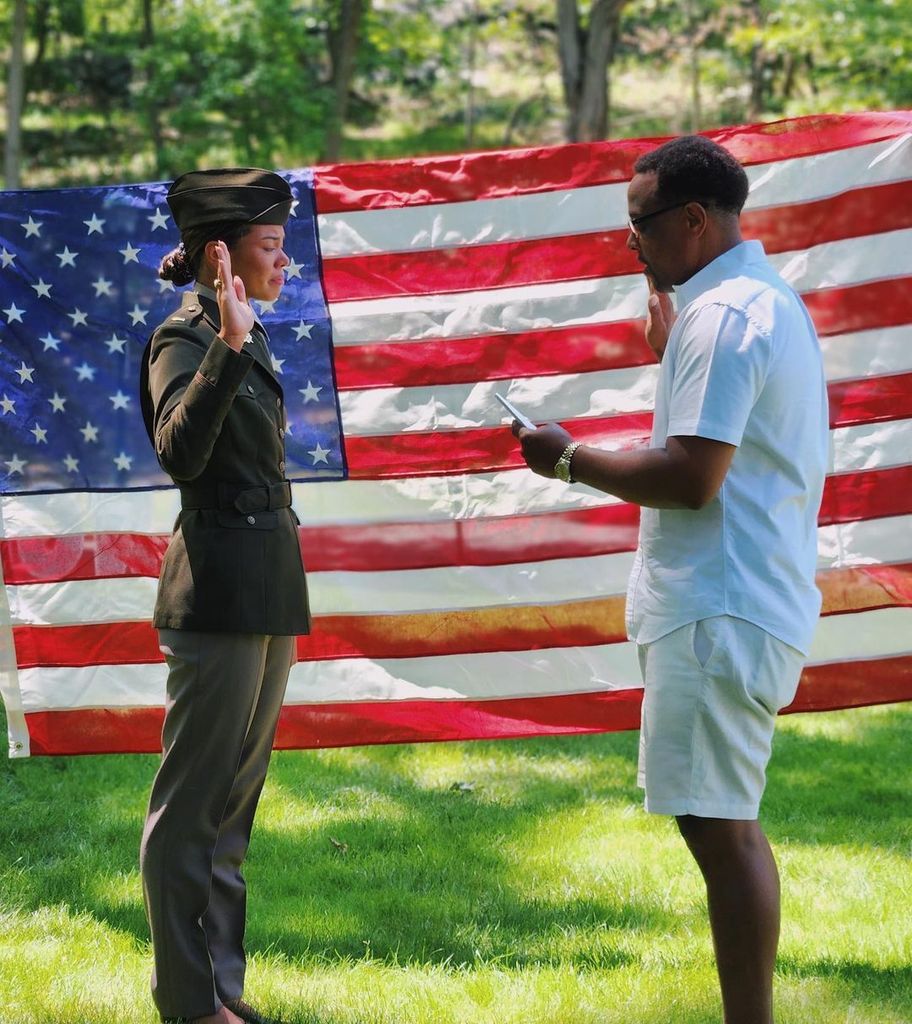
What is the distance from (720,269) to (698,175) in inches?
7.8

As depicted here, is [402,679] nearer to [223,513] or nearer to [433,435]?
[433,435]

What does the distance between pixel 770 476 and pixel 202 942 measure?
1687 mm

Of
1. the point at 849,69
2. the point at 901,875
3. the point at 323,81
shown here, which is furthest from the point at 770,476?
the point at 323,81

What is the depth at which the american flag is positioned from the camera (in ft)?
13.3

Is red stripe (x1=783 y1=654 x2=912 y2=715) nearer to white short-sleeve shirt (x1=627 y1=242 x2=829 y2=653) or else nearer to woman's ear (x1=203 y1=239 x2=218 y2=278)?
white short-sleeve shirt (x1=627 y1=242 x2=829 y2=653)

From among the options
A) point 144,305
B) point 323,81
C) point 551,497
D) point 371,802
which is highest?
point 323,81

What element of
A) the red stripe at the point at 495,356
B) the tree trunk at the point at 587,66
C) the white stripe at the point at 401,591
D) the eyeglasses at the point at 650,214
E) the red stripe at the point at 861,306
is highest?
the tree trunk at the point at 587,66

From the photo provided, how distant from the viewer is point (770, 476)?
2.62 meters

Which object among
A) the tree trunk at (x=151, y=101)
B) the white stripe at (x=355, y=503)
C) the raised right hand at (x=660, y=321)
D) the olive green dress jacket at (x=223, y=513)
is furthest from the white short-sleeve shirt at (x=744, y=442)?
the tree trunk at (x=151, y=101)

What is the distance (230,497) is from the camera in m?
2.94

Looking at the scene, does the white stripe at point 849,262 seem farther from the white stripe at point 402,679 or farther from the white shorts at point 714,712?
the white shorts at point 714,712

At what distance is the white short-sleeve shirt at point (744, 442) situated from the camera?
2.50 meters

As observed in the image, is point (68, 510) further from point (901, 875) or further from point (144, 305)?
point (901, 875)

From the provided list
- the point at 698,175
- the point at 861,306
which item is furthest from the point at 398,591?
the point at 698,175
